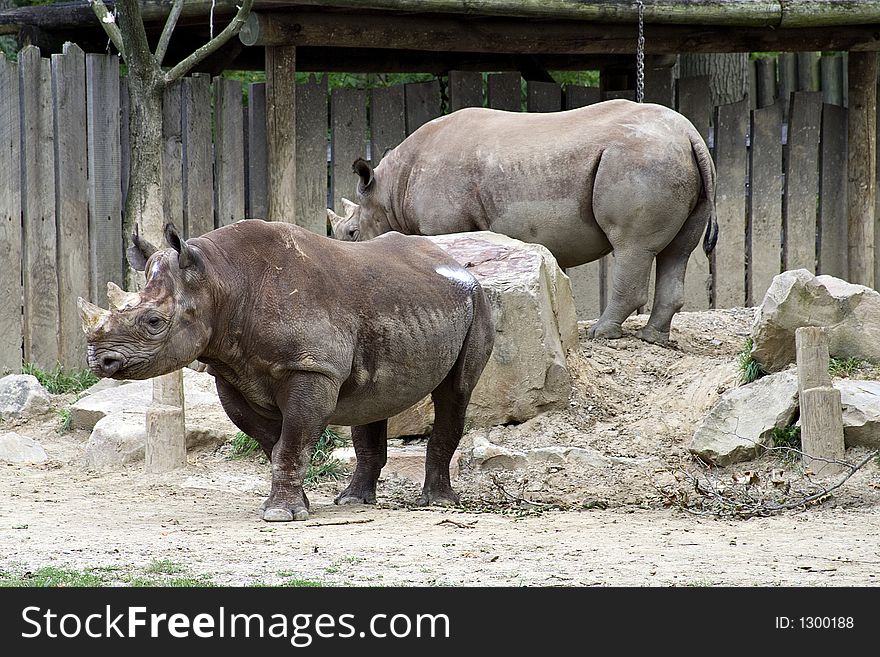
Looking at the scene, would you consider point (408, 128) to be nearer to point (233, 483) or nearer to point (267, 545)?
point (233, 483)

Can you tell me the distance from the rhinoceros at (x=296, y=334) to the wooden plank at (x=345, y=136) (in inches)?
162

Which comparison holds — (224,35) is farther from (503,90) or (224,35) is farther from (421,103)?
(503,90)

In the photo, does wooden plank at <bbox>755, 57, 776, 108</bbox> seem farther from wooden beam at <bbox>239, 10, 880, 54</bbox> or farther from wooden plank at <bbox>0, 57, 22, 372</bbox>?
wooden plank at <bbox>0, 57, 22, 372</bbox>

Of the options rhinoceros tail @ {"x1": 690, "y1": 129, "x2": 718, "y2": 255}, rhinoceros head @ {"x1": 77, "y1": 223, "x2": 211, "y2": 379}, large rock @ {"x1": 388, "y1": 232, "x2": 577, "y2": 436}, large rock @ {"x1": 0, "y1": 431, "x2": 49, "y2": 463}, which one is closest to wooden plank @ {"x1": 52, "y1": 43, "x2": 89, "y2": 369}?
large rock @ {"x1": 0, "y1": 431, "x2": 49, "y2": 463}

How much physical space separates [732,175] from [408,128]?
9.18 feet

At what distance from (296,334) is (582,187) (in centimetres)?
338

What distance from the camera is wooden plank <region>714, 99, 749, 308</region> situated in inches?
440

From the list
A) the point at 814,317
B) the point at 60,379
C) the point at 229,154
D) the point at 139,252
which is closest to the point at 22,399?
the point at 60,379

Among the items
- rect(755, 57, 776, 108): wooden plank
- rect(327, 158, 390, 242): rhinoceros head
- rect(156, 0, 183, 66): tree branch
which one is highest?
rect(156, 0, 183, 66): tree branch

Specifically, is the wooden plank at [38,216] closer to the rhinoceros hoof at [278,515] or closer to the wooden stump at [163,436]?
the wooden stump at [163,436]

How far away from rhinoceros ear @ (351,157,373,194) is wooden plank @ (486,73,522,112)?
2131 mm

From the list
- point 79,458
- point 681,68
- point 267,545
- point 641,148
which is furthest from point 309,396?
point 681,68

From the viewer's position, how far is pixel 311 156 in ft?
34.7

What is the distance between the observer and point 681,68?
41.1ft
